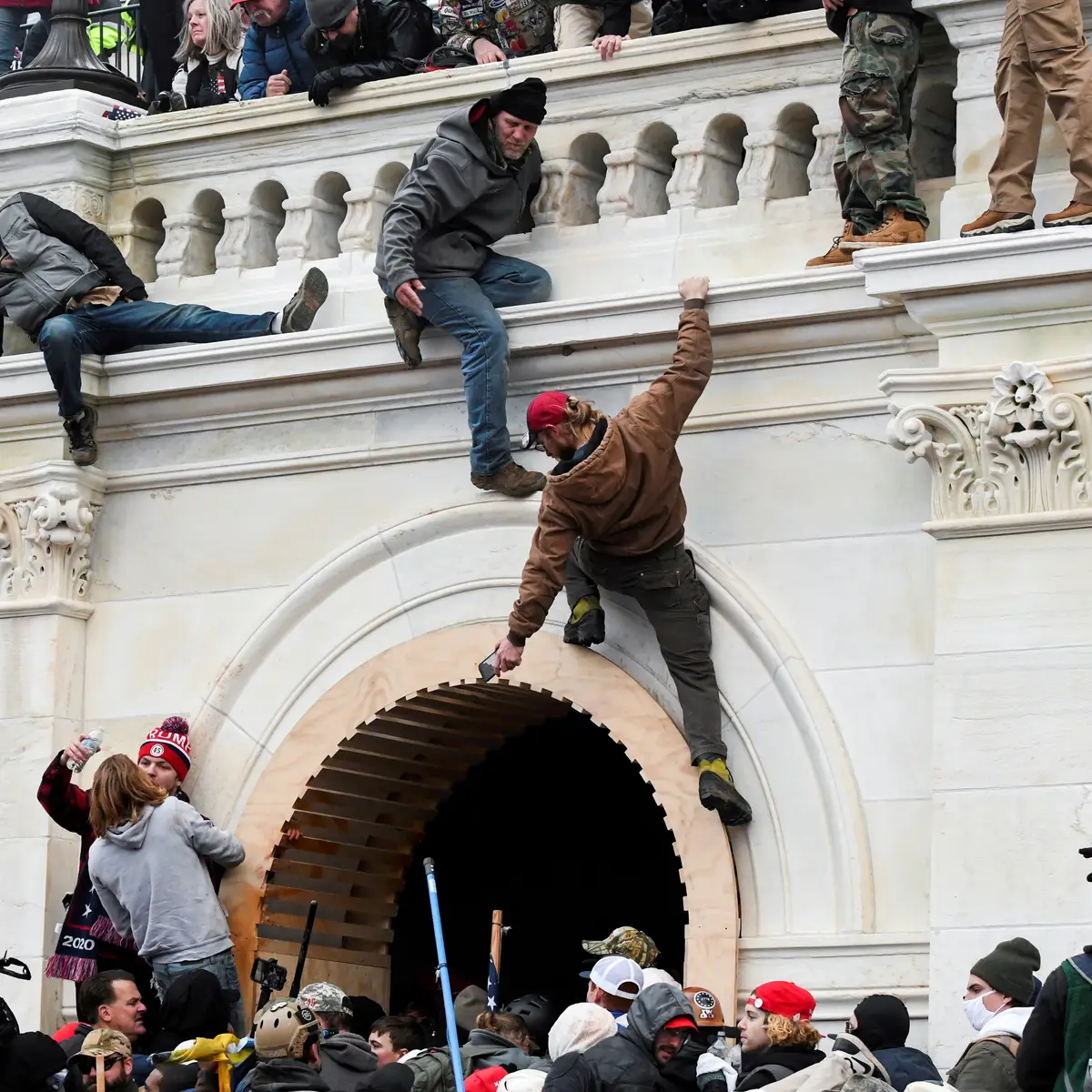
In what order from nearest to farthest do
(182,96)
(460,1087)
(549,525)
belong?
1. (460,1087)
2. (549,525)
3. (182,96)

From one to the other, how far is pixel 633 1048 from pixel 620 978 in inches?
36.6

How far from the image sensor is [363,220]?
14.7 metres

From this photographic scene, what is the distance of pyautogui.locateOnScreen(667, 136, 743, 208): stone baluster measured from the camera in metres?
14.0

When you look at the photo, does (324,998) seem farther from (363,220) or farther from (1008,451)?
(363,220)

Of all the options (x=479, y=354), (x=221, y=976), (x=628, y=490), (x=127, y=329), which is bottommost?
(x=221, y=976)

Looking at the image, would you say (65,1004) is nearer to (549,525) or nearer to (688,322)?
(549,525)

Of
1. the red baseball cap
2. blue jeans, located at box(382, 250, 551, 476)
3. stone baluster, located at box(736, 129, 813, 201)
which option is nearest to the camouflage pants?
stone baluster, located at box(736, 129, 813, 201)

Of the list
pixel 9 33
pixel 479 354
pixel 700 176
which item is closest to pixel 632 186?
pixel 700 176

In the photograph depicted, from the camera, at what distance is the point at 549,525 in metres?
13.2

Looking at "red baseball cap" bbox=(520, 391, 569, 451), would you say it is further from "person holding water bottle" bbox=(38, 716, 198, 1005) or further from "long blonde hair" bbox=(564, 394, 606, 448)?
"person holding water bottle" bbox=(38, 716, 198, 1005)

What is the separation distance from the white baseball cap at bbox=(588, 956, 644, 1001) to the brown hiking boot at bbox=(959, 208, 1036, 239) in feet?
10.5

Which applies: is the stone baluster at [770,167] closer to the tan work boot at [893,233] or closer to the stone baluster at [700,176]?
the stone baluster at [700,176]

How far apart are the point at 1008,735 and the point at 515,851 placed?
4.78 metres

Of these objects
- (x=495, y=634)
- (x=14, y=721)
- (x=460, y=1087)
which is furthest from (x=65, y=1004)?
(x=460, y=1087)
